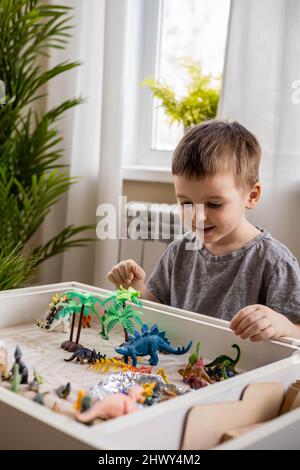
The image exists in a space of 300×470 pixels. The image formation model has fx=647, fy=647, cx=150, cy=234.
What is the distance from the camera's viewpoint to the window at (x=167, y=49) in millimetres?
2396

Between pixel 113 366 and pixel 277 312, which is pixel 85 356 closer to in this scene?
pixel 113 366

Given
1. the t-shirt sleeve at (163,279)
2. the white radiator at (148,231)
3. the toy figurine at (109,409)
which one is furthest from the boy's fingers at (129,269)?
the white radiator at (148,231)

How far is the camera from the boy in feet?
3.94

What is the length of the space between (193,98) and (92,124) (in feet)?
1.25

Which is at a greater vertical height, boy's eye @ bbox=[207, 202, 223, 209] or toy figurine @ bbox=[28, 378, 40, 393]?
boy's eye @ bbox=[207, 202, 223, 209]

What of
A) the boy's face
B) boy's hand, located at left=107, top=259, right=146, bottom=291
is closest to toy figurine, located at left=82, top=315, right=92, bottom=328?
boy's hand, located at left=107, top=259, right=146, bottom=291

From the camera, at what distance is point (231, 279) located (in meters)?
1.34

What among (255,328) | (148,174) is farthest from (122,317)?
(148,174)

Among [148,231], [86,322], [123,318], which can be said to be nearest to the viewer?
[123,318]

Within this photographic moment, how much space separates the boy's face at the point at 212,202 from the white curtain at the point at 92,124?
1019mm

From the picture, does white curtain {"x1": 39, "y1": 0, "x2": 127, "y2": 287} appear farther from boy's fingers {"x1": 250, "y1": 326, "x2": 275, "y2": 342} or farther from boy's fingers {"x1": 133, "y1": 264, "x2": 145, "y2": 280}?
boy's fingers {"x1": 250, "y1": 326, "x2": 275, "y2": 342}

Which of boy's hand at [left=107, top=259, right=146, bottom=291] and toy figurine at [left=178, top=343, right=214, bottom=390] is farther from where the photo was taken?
boy's hand at [left=107, top=259, right=146, bottom=291]

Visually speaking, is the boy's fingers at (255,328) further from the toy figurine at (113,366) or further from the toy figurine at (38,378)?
the toy figurine at (38,378)
